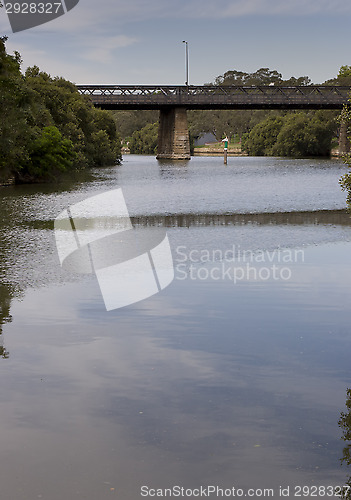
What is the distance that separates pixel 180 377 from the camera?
927 centimetres

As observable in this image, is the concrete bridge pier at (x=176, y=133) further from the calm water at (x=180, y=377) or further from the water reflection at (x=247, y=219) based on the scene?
the calm water at (x=180, y=377)

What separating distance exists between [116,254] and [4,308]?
601 cm

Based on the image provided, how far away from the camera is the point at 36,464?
22.7 feet

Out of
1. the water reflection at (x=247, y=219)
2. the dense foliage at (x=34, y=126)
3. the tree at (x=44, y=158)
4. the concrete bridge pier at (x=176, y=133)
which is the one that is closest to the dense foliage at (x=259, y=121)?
the concrete bridge pier at (x=176, y=133)

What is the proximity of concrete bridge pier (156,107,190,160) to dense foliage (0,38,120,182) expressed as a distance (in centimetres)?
4483

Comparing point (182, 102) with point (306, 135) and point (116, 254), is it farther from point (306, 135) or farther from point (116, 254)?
point (116, 254)

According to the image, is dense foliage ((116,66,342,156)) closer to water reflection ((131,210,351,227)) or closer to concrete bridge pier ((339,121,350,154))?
concrete bridge pier ((339,121,350,154))

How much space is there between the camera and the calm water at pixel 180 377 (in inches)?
268

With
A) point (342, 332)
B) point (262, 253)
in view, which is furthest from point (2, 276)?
point (342, 332)

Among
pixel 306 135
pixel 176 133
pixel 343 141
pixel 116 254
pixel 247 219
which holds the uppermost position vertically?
pixel 176 133

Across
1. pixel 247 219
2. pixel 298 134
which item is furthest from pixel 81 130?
pixel 298 134

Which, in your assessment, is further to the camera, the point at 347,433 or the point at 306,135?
the point at 306,135

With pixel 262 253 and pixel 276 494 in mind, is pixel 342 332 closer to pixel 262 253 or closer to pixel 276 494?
pixel 276 494

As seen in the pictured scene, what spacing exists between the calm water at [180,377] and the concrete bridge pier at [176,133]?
109 m
